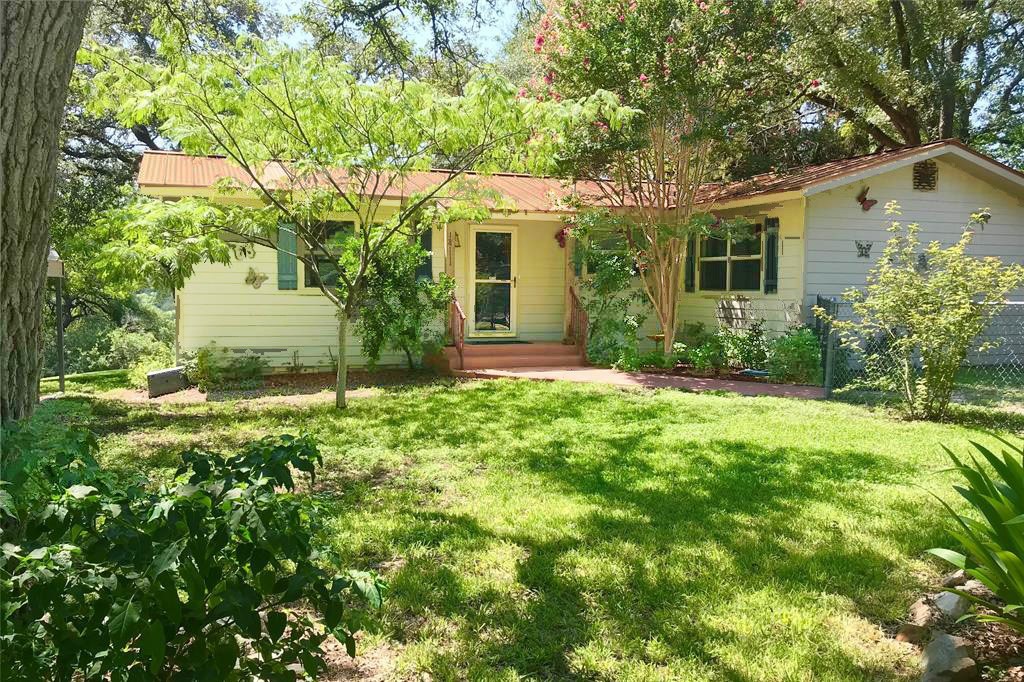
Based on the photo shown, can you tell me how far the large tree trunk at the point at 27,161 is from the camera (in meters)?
2.47

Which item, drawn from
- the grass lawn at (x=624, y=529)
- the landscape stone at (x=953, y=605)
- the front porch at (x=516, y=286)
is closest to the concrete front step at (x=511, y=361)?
the front porch at (x=516, y=286)

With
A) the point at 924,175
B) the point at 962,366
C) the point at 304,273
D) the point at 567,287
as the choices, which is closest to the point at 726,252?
the point at 567,287

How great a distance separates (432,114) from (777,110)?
11.7 m

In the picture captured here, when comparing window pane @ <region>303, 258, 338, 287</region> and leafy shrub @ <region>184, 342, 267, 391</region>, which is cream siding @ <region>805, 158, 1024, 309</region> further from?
leafy shrub @ <region>184, 342, 267, 391</region>

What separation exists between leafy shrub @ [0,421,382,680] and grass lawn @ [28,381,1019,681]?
348 millimetres

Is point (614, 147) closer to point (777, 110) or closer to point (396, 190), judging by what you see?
point (396, 190)

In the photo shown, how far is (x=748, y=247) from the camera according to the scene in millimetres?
12742

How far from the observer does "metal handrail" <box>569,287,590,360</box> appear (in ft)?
42.5

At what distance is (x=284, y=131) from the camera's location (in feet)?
24.4

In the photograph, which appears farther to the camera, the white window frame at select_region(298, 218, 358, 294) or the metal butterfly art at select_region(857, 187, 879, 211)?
the white window frame at select_region(298, 218, 358, 294)

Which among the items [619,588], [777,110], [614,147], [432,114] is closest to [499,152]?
[432,114]

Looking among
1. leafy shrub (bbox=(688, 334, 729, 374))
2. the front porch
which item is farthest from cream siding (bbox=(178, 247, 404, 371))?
leafy shrub (bbox=(688, 334, 729, 374))

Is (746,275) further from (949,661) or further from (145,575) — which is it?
(145,575)

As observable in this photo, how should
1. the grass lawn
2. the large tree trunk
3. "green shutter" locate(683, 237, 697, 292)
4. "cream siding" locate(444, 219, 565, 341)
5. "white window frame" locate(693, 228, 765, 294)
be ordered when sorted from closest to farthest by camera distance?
1. the large tree trunk
2. the grass lawn
3. "white window frame" locate(693, 228, 765, 294)
4. "cream siding" locate(444, 219, 565, 341)
5. "green shutter" locate(683, 237, 697, 292)
